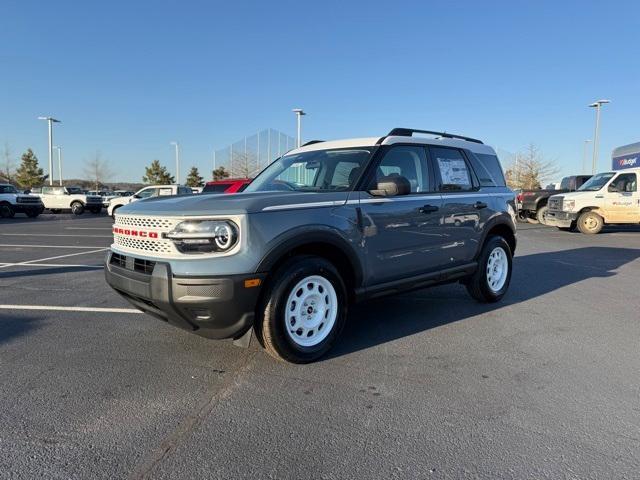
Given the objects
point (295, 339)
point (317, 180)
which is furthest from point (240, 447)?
point (317, 180)

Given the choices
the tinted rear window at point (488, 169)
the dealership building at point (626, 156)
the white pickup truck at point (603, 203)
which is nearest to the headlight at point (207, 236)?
the tinted rear window at point (488, 169)

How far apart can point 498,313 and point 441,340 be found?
53.2 inches

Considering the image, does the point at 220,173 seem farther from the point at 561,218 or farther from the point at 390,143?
the point at 390,143

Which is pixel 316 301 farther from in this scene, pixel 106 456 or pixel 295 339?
pixel 106 456

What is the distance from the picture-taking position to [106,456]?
7.96 feet

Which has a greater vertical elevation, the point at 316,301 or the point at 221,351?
the point at 316,301

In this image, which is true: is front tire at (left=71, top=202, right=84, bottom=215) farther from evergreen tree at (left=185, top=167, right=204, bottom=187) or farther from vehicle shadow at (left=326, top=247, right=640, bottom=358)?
evergreen tree at (left=185, top=167, right=204, bottom=187)

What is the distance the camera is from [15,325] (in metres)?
4.63

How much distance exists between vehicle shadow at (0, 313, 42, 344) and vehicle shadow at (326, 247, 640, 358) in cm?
296

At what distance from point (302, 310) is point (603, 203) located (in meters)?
14.8

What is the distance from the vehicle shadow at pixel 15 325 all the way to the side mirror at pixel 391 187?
3548 mm

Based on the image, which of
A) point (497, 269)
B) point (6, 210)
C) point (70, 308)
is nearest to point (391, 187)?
point (497, 269)

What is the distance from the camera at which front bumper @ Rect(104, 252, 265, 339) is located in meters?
3.17

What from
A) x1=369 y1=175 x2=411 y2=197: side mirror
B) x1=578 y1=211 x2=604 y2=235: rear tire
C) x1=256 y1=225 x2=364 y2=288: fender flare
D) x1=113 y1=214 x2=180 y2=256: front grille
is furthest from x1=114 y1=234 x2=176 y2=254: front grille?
x1=578 y1=211 x2=604 y2=235: rear tire
